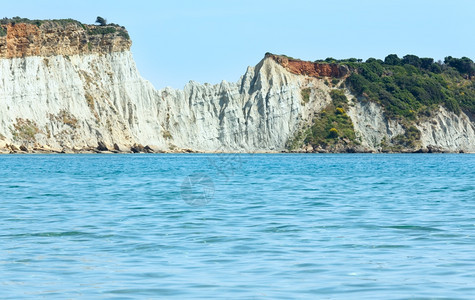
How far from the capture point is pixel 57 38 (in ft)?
335

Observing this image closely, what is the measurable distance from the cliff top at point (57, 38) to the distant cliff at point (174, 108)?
0.47 ft

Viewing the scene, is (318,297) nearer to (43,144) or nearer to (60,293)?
(60,293)

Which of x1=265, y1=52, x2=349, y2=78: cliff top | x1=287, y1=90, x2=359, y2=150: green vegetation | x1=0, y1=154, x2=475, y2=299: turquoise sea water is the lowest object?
x1=0, y1=154, x2=475, y2=299: turquoise sea water

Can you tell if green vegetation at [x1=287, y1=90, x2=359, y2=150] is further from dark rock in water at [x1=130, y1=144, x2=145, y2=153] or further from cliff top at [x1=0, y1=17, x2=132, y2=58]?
cliff top at [x1=0, y1=17, x2=132, y2=58]

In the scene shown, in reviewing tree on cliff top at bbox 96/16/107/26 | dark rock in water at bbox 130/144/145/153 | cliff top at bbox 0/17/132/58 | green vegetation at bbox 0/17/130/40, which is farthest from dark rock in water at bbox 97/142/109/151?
tree on cliff top at bbox 96/16/107/26

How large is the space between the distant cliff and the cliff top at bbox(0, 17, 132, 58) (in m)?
0.14

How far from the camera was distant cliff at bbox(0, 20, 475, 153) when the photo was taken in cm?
9625

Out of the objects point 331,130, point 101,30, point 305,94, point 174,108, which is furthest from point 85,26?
point 331,130

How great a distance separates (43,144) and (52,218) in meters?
76.5

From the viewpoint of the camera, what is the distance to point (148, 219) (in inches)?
845

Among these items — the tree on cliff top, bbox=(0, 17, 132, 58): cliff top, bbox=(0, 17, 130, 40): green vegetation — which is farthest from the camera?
the tree on cliff top

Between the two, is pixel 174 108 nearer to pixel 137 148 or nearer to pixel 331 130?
pixel 137 148

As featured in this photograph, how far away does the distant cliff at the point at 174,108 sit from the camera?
9625cm

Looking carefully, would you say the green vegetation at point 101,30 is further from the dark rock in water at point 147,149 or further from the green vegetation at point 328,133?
the green vegetation at point 328,133
